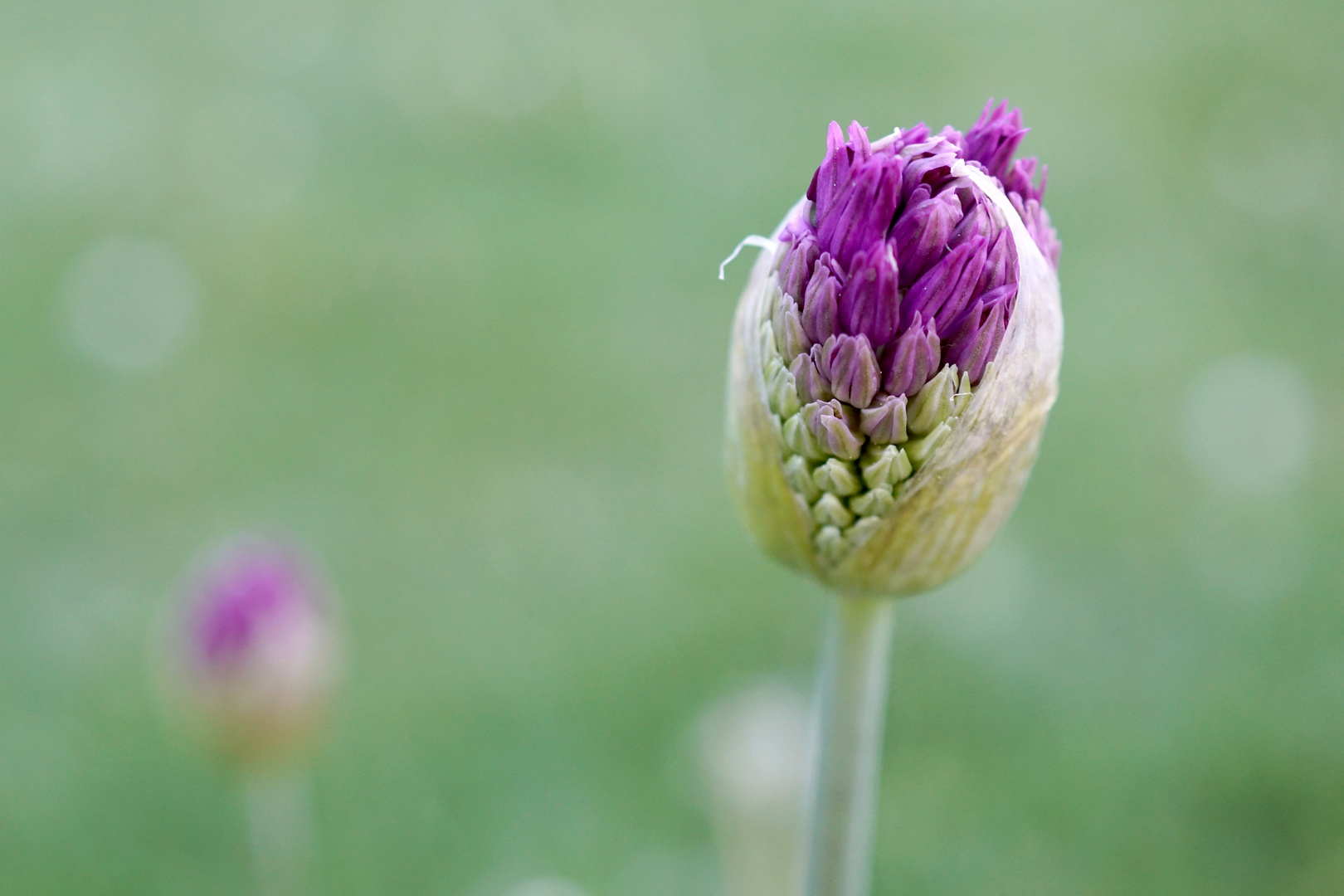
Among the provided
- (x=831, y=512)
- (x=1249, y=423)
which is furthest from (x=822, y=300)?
(x=1249, y=423)

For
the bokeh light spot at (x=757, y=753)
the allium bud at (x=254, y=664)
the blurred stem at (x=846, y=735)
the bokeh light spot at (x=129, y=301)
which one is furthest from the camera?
the bokeh light spot at (x=129, y=301)

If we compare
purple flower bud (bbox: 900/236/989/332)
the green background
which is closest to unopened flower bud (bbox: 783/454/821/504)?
purple flower bud (bbox: 900/236/989/332)

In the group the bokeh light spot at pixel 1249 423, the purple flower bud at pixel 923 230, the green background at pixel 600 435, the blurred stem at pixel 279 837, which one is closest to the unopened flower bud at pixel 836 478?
the purple flower bud at pixel 923 230

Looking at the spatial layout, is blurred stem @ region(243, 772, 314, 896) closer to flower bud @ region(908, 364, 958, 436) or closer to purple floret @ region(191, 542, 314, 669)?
purple floret @ region(191, 542, 314, 669)

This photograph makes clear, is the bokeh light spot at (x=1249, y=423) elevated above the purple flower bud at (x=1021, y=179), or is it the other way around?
the bokeh light spot at (x=1249, y=423)

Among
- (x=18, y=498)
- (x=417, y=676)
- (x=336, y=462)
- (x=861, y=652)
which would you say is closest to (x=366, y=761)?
(x=417, y=676)

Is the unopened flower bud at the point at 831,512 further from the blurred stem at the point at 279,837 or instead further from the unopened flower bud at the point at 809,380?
the blurred stem at the point at 279,837

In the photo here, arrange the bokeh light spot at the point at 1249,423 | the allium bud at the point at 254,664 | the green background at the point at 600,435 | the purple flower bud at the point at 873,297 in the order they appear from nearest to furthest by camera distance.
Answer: the purple flower bud at the point at 873,297 < the allium bud at the point at 254,664 < the green background at the point at 600,435 < the bokeh light spot at the point at 1249,423
